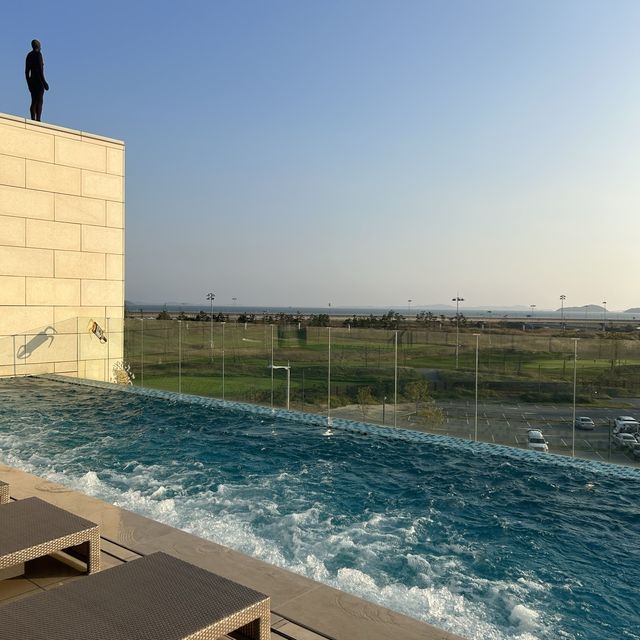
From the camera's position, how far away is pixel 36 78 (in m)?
13.3

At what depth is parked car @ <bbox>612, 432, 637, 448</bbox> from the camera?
7.35m

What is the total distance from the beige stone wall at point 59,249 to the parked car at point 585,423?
9.91 m

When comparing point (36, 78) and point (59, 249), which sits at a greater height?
point (36, 78)

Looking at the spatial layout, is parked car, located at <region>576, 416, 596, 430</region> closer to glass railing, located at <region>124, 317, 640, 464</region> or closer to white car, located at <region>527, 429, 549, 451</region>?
glass railing, located at <region>124, 317, 640, 464</region>

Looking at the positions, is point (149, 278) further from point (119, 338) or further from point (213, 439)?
point (213, 439)

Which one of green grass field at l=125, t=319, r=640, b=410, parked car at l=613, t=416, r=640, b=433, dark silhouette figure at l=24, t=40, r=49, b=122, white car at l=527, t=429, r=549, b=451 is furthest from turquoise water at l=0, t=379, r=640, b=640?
dark silhouette figure at l=24, t=40, r=49, b=122

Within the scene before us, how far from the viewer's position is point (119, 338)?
1322 cm

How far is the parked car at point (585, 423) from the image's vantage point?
780 centimetres

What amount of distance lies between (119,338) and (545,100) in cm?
1263

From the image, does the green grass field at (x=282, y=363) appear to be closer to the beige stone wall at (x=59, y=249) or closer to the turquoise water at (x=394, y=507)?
the beige stone wall at (x=59, y=249)

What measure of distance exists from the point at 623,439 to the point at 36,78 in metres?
14.3

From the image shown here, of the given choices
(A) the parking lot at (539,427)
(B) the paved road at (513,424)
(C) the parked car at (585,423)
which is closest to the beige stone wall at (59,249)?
(B) the paved road at (513,424)

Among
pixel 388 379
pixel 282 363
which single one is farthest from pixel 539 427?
pixel 282 363

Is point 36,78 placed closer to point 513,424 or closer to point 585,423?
point 513,424
